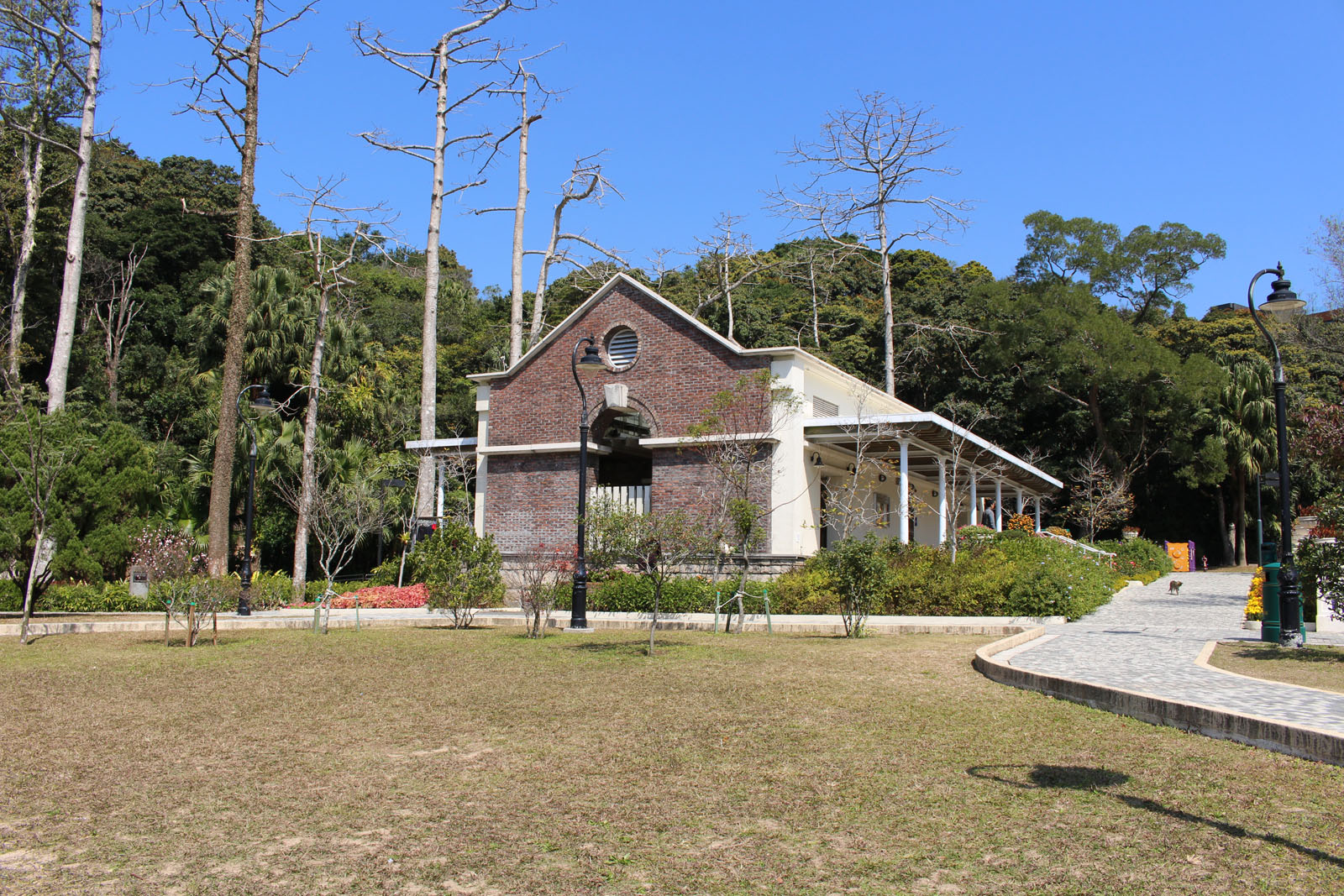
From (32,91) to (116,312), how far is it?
14.8m

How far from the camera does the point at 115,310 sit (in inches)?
1633

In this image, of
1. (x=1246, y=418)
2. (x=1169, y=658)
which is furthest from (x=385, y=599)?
(x=1246, y=418)

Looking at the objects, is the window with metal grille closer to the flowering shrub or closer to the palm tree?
the flowering shrub

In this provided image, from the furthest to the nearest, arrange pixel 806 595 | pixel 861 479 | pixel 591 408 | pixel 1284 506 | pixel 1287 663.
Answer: pixel 861 479
pixel 591 408
pixel 806 595
pixel 1284 506
pixel 1287 663

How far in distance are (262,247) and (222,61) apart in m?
18.0

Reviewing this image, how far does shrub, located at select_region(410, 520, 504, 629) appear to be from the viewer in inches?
636

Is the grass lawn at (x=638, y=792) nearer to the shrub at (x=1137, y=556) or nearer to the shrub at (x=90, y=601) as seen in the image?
the shrub at (x=90, y=601)

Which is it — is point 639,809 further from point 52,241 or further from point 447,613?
point 52,241

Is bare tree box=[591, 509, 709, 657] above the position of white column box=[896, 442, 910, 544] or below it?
below

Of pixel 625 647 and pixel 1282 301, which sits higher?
pixel 1282 301

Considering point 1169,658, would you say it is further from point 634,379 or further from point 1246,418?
point 1246,418

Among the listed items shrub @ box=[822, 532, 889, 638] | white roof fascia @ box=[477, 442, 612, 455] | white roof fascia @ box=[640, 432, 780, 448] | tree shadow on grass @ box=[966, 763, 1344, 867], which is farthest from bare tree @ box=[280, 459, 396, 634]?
tree shadow on grass @ box=[966, 763, 1344, 867]

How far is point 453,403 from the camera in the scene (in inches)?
1593

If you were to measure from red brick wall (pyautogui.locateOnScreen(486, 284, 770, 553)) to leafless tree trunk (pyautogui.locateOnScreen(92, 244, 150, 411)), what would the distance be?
2230 centimetres
